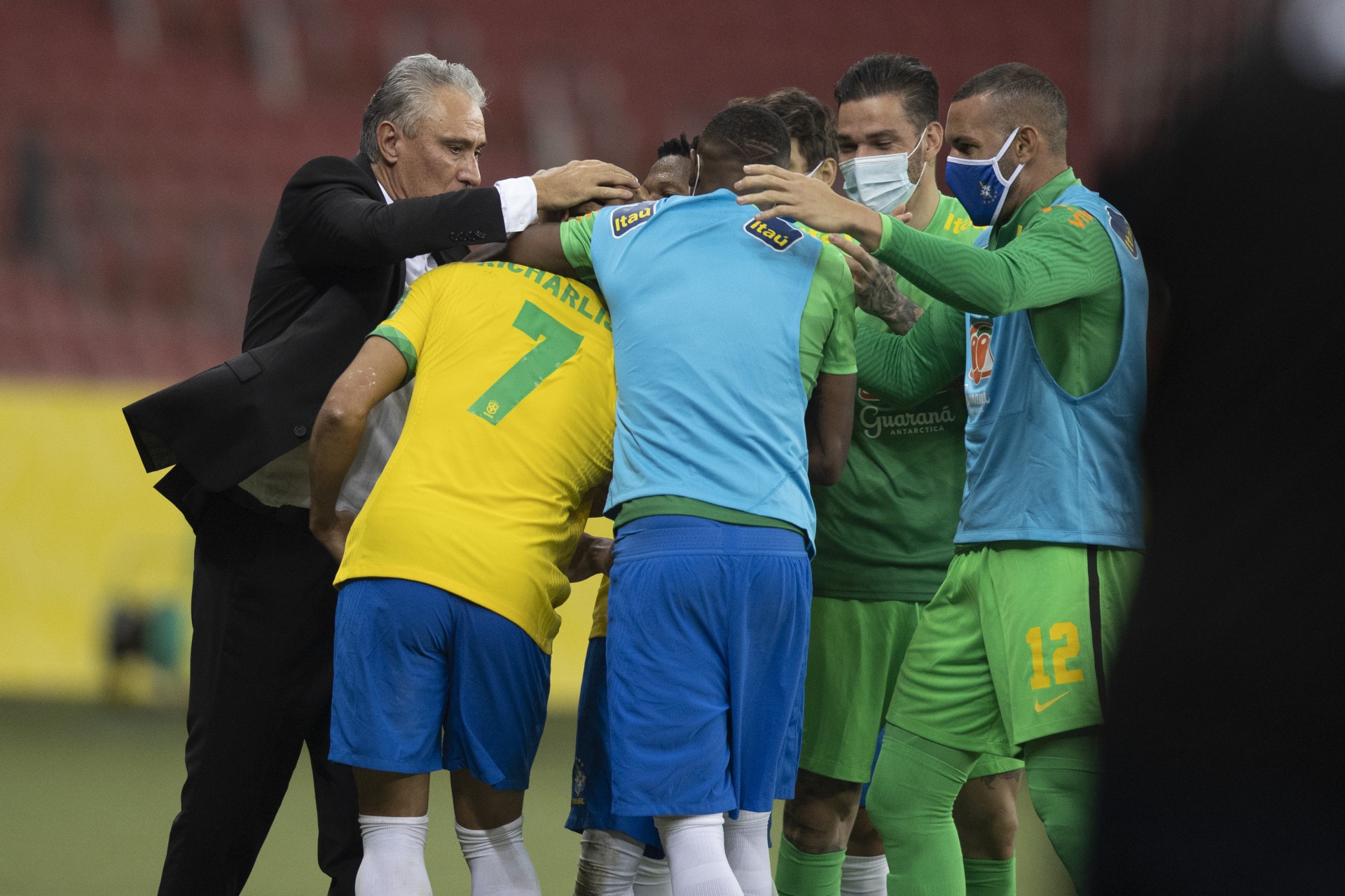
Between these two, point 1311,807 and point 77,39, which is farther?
point 77,39

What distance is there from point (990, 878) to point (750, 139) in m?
1.74

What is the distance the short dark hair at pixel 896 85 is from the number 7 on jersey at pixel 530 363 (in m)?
1.20

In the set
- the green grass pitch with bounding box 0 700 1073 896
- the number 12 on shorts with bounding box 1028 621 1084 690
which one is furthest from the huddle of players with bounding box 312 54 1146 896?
the green grass pitch with bounding box 0 700 1073 896

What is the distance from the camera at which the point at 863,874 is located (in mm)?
3559

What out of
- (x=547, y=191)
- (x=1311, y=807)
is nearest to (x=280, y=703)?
(x=547, y=191)

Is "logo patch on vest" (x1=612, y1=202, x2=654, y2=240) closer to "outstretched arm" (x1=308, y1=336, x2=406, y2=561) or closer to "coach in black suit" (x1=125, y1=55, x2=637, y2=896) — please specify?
"coach in black suit" (x1=125, y1=55, x2=637, y2=896)

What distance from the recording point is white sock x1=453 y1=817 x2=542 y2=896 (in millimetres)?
2674

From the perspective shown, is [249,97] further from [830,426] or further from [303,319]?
[830,426]

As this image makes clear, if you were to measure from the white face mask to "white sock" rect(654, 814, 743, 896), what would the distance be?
5.55ft

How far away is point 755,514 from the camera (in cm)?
254

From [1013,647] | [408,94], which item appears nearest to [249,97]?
[408,94]

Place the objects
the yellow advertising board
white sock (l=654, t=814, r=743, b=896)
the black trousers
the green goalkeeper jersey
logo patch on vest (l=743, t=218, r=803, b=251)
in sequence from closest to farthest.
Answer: white sock (l=654, t=814, r=743, b=896), logo patch on vest (l=743, t=218, r=803, b=251), the black trousers, the green goalkeeper jersey, the yellow advertising board

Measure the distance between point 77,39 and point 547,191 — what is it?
8.95 meters

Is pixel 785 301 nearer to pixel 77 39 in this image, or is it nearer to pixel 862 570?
pixel 862 570
